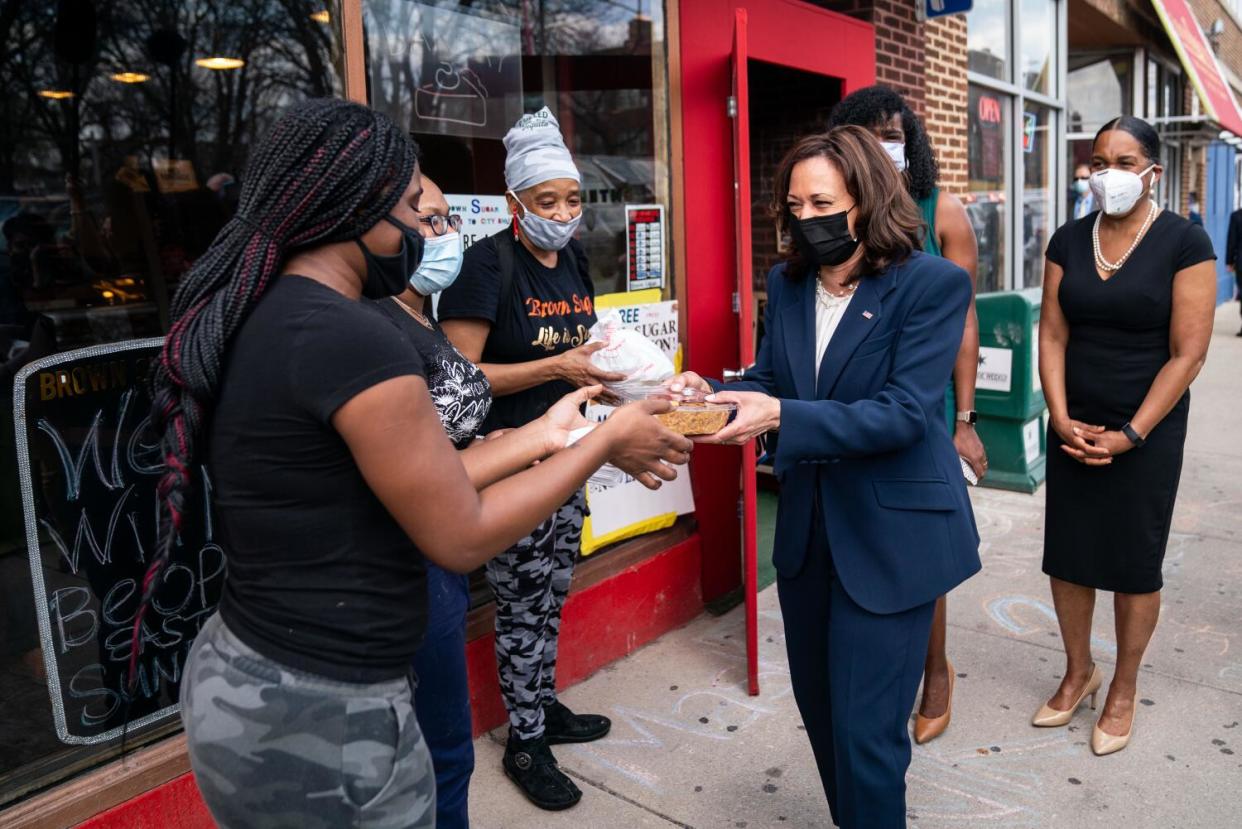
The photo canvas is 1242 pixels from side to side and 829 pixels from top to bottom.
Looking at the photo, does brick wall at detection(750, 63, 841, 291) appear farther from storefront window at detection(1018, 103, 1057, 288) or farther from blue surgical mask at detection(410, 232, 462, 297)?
storefront window at detection(1018, 103, 1057, 288)

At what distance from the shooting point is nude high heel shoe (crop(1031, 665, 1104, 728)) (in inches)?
142

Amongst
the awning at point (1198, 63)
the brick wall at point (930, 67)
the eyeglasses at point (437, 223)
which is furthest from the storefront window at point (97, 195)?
the awning at point (1198, 63)

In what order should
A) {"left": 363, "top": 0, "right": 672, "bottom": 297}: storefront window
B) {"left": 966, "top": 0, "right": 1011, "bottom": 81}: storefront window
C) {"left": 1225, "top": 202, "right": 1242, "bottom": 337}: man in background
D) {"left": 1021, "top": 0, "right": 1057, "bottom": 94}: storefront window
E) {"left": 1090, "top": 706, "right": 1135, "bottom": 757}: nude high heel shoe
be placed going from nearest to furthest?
{"left": 1090, "top": 706, "right": 1135, "bottom": 757}: nude high heel shoe
{"left": 363, "top": 0, "right": 672, "bottom": 297}: storefront window
{"left": 966, "top": 0, "right": 1011, "bottom": 81}: storefront window
{"left": 1021, "top": 0, "right": 1057, "bottom": 94}: storefront window
{"left": 1225, "top": 202, "right": 1242, "bottom": 337}: man in background

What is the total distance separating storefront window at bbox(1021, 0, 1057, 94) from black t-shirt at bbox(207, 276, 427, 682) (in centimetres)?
925

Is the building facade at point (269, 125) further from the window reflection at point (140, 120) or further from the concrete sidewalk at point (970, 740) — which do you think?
the concrete sidewalk at point (970, 740)

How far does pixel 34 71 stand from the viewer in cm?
492

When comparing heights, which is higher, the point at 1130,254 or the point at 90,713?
the point at 1130,254

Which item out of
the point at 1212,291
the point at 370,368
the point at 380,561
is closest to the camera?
the point at 370,368

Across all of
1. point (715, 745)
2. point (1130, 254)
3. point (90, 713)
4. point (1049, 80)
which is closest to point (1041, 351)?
point (1130, 254)

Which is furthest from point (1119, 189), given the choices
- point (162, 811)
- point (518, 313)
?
point (162, 811)

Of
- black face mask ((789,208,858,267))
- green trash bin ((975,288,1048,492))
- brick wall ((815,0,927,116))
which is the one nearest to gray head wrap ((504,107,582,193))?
black face mask ((789,208,858,267))

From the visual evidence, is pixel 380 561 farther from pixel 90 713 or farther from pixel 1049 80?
pixel 1049 80

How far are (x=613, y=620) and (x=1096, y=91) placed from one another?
1534 centimetres

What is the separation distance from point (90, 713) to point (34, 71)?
363 cm
